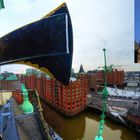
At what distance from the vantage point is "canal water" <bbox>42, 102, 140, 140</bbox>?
20.8ft

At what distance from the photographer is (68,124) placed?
748cm

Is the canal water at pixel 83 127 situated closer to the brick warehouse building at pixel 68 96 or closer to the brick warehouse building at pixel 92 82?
the brick warehouse building at pixel 68 96

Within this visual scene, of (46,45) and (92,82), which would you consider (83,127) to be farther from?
(46,45)

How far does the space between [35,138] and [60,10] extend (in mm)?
3780

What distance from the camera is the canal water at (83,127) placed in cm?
633

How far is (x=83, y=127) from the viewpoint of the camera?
7395 millimetres

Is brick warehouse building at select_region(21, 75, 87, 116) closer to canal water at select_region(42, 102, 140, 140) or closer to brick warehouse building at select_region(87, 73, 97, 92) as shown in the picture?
canal water at select_region(42, 102, 140, 140)

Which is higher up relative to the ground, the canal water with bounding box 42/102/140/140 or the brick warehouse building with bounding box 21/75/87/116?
the brick warehouse building with bounding box 21/75/87/116

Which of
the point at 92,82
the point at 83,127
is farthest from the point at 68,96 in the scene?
the point at 92,82

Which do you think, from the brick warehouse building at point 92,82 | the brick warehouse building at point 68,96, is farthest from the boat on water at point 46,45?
the brick warehouse building at point 92,82

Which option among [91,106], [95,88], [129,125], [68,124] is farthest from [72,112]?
[95,88]

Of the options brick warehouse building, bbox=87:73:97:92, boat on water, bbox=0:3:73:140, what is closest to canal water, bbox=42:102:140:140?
brick warehouse building, bbox=87:73:97:92

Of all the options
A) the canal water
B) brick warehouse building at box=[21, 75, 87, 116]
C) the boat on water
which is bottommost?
the canal water

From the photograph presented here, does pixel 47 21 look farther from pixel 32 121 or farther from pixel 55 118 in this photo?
pixel 55 118
